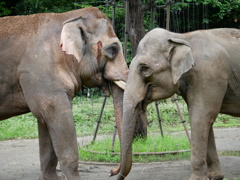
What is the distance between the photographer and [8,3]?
18.6 meters

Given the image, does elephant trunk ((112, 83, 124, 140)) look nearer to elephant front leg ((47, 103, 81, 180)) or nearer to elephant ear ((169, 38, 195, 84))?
elephant front leg ((47, 103, 81, 180))

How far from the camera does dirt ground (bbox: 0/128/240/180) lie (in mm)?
6918

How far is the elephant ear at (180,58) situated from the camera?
5695 millimetres

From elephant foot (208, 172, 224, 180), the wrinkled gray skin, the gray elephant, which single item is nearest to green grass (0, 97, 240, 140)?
elephant foot (208, 172, 224, 180)

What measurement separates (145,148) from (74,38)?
3117 millimetres

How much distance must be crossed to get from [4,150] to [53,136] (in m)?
3.91

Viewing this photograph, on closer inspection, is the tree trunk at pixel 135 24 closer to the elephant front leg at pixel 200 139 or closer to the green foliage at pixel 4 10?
the elephant front leg at pixel 200 139

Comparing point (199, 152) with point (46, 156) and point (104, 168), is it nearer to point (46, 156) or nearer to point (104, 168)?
point (46, 156)

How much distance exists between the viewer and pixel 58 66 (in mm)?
5906

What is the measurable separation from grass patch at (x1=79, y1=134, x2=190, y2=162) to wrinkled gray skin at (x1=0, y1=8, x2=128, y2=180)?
2.20 metres

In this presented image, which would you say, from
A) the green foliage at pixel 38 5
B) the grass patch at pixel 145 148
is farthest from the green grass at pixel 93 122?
the green foliage at pixel 38 5

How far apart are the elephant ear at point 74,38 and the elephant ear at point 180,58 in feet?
3.57

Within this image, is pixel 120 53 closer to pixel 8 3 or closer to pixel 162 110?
pixel 162 110

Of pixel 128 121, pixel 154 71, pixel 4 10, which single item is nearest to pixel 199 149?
pixel 128 121
